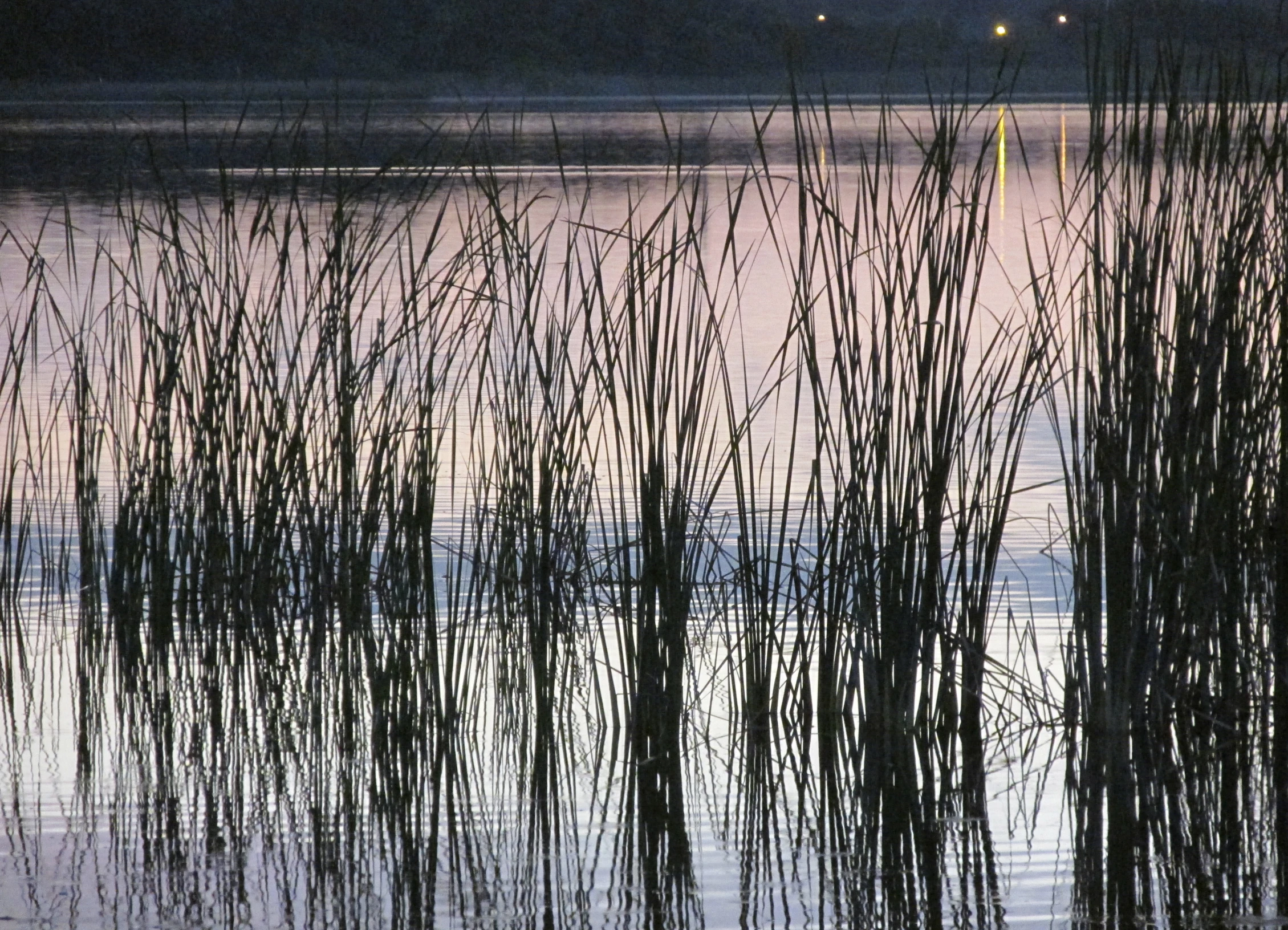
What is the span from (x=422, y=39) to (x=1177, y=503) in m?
33.5

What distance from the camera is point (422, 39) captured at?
33.8 m

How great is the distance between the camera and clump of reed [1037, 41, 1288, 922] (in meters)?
1.81

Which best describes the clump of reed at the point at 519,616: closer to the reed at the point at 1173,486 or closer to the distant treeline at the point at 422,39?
the reed at the point at 1173,486

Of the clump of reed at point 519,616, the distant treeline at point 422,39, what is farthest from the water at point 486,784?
the distant treeline at point 422,39

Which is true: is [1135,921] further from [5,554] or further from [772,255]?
[772,255]

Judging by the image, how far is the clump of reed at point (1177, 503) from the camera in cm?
A: 181

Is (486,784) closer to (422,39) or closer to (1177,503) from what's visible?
(1177,503)

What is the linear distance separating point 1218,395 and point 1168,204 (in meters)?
0.24

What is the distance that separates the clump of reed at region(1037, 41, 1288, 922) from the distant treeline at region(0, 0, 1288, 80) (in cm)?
2716

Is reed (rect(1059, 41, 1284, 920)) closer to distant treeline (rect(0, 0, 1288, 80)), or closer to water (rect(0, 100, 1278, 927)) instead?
water (rect(0, 100, 1278, 927))

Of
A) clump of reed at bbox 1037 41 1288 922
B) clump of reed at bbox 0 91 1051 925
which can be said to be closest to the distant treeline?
clump of reed at bbox 0 91 1051 925

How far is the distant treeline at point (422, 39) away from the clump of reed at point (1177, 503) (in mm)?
27156

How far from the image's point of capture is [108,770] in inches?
79.4

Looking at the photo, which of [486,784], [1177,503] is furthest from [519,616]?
[1177,503]
